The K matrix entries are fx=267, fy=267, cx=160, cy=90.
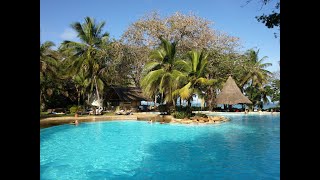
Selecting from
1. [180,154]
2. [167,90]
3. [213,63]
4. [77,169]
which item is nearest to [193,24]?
[213,63]

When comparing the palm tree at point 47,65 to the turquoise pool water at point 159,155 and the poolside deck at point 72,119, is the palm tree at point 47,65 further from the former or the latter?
the turquoise pool water at point 159,155

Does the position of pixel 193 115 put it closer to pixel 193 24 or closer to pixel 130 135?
pixel 130 135

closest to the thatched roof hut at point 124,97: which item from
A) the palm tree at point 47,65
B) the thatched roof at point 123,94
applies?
the thatched roof at point 123,94

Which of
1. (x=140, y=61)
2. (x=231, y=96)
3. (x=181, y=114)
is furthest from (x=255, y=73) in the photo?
(x=181, y=114)

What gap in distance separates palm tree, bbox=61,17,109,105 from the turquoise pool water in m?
12.0

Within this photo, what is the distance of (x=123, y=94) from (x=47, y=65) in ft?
32.4

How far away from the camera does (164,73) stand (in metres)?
22.8

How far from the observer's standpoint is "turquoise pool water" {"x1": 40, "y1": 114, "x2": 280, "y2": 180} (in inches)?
313

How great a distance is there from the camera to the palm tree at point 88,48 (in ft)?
85.9

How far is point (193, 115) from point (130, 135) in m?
8.20

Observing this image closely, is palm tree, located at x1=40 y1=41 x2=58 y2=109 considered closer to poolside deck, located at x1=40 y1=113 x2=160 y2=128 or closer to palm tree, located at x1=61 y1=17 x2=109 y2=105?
palm tree, located at x1=61 y1=17 x2=109 y2=105

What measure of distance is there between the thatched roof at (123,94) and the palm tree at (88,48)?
4652 mm

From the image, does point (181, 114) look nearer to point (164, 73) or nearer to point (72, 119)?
point (164, 73)
